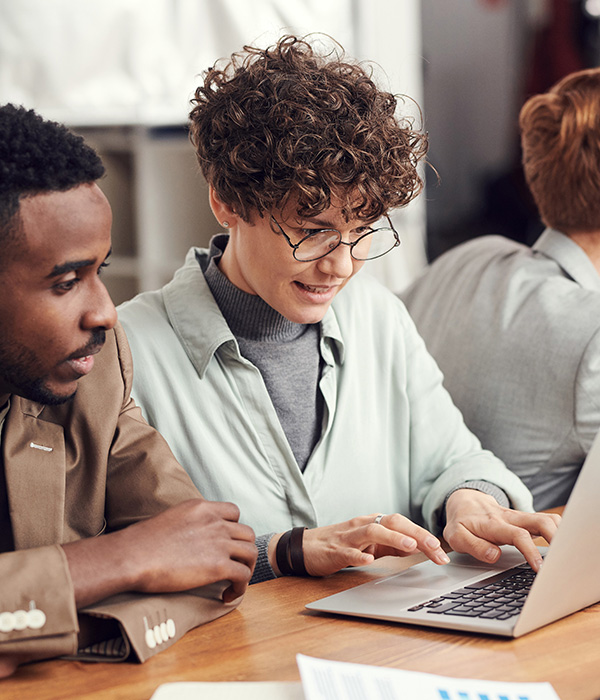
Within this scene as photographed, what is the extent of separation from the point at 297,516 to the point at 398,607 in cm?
42

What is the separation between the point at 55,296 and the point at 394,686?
0.50 m

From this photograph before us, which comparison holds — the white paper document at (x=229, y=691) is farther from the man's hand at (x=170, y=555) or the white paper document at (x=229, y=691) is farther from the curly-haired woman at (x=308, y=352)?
the curly-haired woman at (x=308, y=352)

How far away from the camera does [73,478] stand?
3.50ft

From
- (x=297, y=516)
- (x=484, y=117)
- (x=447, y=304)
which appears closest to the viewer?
(x=297, y=516)

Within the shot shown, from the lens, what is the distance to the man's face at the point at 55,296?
871 millimetres

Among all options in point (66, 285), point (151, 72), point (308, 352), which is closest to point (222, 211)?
point (308, 352)

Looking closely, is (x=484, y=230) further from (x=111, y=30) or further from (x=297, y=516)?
(x=297, y=516)

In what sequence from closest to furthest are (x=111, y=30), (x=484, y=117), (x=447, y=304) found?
(x=447, y=304), (x=111, y=30), (x=484, y=117)

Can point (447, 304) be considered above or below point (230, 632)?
above

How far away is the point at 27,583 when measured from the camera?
2.78ft

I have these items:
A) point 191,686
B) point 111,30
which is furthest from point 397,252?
point 191,686

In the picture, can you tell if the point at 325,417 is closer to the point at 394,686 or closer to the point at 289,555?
the point at 289,555

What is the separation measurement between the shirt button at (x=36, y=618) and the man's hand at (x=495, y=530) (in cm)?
56

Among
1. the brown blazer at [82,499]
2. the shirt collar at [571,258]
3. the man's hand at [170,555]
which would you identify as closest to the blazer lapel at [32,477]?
the brown blazer at [82,499]
